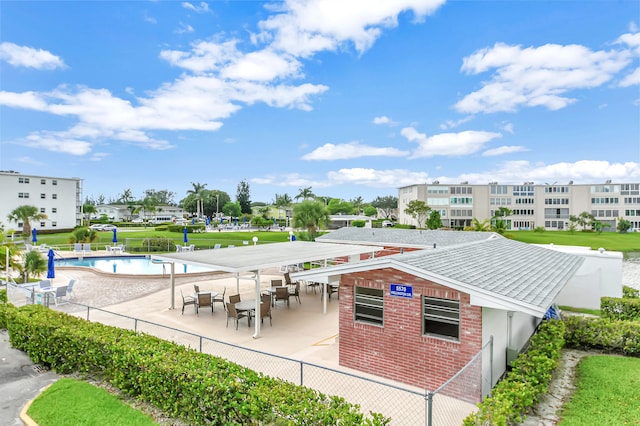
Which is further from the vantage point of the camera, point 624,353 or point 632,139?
point 632,139

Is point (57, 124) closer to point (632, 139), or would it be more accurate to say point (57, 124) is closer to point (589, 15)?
point (589, 15)

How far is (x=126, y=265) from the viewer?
3072 centimetres

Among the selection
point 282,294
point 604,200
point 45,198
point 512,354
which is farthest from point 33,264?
point 604,200

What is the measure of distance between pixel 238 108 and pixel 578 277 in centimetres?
6047

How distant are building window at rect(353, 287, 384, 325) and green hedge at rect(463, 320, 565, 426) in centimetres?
303

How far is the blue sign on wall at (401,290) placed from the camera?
895cm

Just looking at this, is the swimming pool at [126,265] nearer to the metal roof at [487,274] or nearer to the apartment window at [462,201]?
the metal roof at [487,274]

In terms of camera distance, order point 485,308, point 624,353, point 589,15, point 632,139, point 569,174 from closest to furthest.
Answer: point 485,308 < point 624,353 < point 589,15 < point 632,139 < point 569,174

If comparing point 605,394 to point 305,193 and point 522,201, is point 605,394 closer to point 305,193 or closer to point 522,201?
point 305,193

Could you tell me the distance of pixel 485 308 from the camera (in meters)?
8.15

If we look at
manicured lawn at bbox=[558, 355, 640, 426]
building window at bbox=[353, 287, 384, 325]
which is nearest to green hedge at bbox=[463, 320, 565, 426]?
manicured lawn at bbox=[558, 355, 640, 426]

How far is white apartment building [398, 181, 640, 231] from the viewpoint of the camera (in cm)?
8069

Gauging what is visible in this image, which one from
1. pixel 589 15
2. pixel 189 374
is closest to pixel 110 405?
pixel 189 374

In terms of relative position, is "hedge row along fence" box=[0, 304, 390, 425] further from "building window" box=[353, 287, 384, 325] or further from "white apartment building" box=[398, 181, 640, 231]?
"white apartment building" box=[398, 181, 640, 231]
